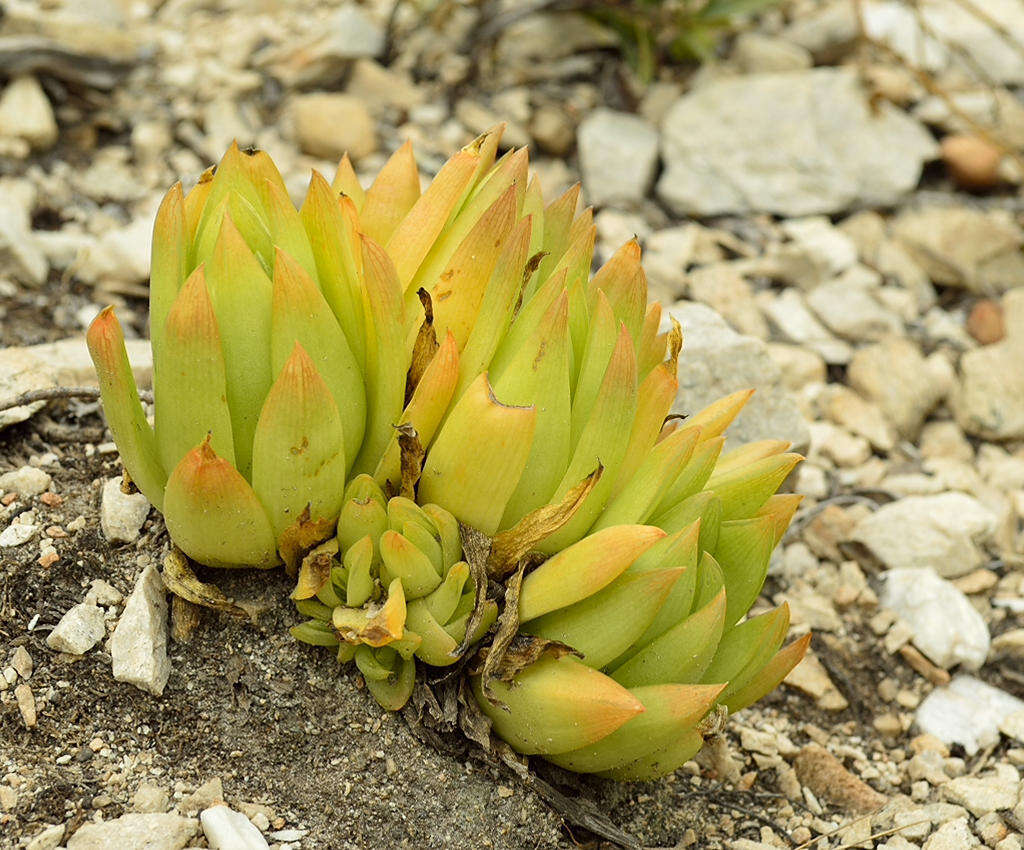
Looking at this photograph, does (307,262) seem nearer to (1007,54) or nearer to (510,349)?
(510,349)

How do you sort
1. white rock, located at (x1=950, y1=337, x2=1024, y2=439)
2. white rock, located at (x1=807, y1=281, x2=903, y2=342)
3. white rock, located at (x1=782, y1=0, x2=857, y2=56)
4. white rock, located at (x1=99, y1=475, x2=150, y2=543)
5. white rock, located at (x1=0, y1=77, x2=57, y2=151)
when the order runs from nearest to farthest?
1. white rock, located at (x1=99, y1=475, x2=150, y2=543)
2. white rock, located at (x1=950, y1=337, x2=1024, y2=439)
3. white rock, located at (x1=0, y1=77, x2=57, y2=151)
4. white rock, located at (x1=807, y1=281, x2=903, y2=342)
5. white rock, located at (x1=782, y1=0, x2=857, y2=56)

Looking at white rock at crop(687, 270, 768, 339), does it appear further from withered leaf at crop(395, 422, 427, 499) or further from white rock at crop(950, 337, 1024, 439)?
withered leaf at crop(395, 422, 427, 499)

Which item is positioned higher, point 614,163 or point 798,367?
point 614,163

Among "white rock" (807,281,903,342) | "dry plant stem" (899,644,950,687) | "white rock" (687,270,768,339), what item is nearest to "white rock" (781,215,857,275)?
"white rock" (807,281,903,342)

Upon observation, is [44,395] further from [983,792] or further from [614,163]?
[614,163]

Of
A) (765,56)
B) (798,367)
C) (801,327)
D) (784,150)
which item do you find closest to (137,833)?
(798,367)

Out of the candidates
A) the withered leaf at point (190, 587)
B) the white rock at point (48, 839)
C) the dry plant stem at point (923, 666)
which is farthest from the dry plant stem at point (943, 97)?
the white rock at point (48, 839)

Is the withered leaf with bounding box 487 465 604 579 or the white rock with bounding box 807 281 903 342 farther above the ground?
the withered leaf with bounding box 487 465 604 579
